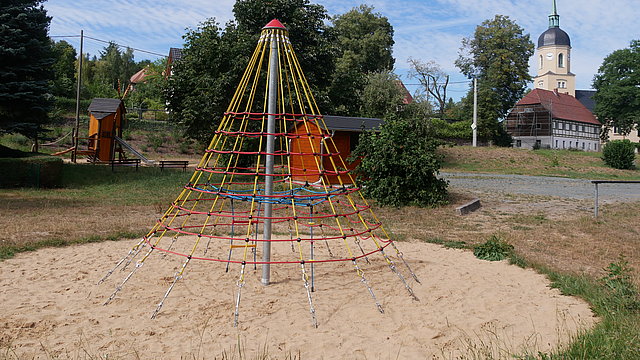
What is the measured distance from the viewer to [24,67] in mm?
14977

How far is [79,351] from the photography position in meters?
3.58

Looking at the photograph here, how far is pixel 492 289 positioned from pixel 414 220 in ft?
15.5

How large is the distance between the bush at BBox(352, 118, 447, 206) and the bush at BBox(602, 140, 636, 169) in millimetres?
22175

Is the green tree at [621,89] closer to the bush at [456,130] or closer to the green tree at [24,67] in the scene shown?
the bush at [456,130]

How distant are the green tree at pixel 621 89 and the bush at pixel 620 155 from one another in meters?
18.5

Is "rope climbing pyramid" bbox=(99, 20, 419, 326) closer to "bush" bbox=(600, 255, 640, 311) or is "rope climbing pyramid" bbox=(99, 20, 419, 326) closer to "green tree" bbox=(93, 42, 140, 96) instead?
"bush" bbox=(600, 255, 640, 311)

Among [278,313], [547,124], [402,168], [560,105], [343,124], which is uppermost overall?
[560,105]

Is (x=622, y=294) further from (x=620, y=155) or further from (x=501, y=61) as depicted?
(x=501, y=61)

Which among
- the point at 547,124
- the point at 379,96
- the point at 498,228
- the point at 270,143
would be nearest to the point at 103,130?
the point at 379,96

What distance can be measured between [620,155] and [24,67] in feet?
101

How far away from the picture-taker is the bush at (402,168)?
1168 centimetres

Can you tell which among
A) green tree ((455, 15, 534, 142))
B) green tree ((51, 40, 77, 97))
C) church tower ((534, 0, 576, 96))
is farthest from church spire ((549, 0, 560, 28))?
green tree ((51, 40, 77, 97))

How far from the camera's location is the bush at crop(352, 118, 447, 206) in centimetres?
1168

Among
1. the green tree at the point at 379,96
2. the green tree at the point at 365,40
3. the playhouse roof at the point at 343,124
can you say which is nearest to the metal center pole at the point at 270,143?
the playhouse roof at the point at 343,124
